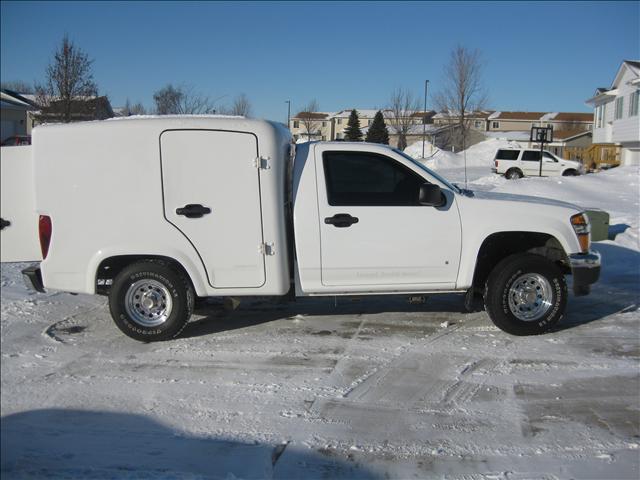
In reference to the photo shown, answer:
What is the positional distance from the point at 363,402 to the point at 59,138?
358cm

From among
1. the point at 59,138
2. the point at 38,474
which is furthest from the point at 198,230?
the point at 38,474

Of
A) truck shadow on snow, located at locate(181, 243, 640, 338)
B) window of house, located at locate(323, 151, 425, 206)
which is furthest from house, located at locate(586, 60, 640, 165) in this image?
window of house, located at locate(323, 151, 425, 206)

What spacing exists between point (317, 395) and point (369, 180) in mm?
2407

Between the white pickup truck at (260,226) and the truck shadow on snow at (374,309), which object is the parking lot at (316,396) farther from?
the white pickup truck at (260,226)

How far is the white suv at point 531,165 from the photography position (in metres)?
31.7

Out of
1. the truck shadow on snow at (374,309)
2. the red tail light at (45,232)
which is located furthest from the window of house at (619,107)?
the red tail light at (45,232)

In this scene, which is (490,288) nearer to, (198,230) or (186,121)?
(198,230)

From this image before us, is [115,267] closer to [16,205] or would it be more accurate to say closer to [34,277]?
[34,277]

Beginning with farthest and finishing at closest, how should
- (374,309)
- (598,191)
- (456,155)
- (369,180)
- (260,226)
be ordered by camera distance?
(456,155)
(598,191)
(374,309)
(369,180)
(260,226)

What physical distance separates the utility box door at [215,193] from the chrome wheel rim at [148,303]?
1.73ft

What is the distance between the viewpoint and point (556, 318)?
629 centimetres

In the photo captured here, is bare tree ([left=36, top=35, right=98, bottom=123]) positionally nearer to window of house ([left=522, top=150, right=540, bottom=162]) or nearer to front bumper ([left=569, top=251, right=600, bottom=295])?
front bumper ([left=569, top=251, right=600, bottom=295])

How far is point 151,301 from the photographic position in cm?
599

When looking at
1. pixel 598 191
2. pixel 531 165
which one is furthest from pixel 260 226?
pixel 531 165
